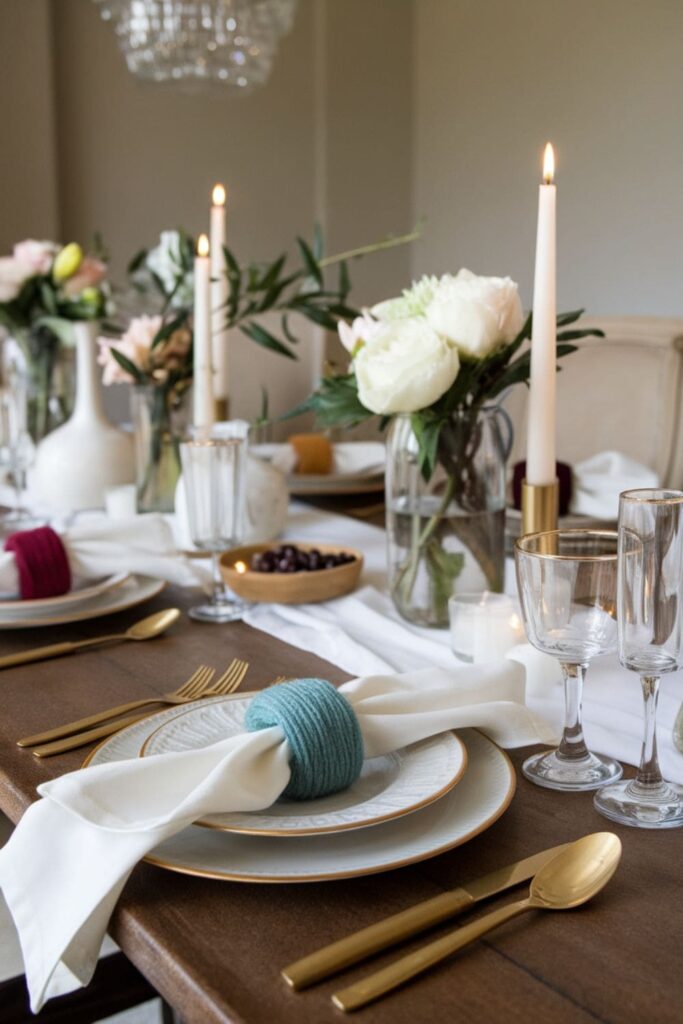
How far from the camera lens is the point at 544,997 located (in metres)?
0.49

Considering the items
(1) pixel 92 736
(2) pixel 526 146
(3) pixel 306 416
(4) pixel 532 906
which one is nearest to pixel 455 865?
(4) pixel 532 906

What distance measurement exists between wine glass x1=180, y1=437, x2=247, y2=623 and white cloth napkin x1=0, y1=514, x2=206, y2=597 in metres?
0.08

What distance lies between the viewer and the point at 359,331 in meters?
1.09

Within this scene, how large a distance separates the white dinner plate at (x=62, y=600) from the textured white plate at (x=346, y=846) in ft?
1.64

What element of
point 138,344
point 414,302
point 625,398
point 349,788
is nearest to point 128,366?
point 138,344

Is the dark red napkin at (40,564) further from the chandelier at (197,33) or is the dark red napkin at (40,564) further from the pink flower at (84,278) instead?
the chandelier at (197,33)

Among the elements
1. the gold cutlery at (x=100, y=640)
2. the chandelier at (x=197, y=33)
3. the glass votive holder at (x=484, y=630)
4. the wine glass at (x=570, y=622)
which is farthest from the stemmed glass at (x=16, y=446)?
the chandelier at (x=197, y=33)

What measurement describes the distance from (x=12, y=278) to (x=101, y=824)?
4.57ft

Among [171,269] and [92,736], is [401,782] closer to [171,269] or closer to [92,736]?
[92,736]

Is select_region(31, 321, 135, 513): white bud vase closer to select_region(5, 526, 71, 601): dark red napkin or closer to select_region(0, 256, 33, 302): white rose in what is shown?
select_region(0, 256, 33, 302): white rose

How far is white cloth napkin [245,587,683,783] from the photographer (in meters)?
0.81

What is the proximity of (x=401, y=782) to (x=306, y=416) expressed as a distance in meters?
2.15

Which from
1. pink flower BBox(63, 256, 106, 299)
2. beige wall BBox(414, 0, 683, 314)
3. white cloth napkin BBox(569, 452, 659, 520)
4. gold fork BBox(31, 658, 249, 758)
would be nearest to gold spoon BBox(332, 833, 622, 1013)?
gold fork BBox(31, 658, 249, 758)

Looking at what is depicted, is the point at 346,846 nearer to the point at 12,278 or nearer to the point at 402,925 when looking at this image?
the point at 402,925
